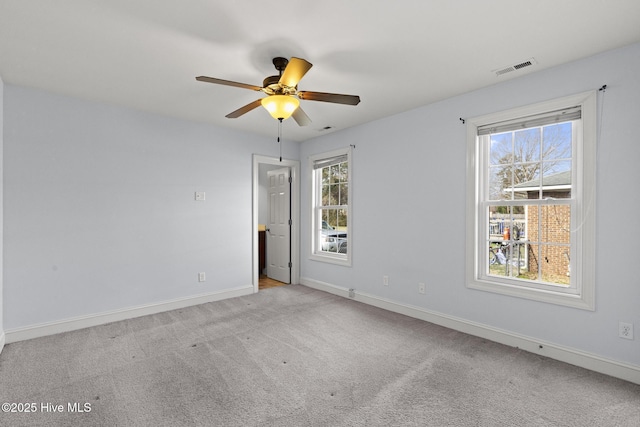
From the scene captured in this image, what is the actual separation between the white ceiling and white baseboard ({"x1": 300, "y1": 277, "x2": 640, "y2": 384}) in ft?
8.00

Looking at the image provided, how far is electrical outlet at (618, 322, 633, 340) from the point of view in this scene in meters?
2.36

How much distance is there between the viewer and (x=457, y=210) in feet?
11.1

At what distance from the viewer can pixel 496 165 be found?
3.20 m

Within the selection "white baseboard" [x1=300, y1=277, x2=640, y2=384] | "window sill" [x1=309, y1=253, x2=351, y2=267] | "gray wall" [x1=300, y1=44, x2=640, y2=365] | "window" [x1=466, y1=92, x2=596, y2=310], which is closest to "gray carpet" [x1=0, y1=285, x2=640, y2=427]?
"white baseboard" [x1=300, y1=277, x2=640, y2=384]

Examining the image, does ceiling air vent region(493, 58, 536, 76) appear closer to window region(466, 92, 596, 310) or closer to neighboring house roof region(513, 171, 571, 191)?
window region(466, 92, 596, 310)

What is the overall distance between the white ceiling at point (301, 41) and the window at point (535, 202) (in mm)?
482

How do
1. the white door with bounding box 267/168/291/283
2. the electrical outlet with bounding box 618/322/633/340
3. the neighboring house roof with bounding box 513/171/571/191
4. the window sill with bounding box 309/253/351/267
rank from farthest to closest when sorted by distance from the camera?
the white door with bounding box 267/168/291/283, the window sill with bounding box 309/253/351/267, the neighboring house roof with bounding box 513/171/571/191, the electrical outlet with bounding box 618/322/633/340

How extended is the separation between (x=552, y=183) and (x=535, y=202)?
0.70 ft

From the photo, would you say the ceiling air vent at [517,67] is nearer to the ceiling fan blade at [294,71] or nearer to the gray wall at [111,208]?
the ceiling fan blade at [294,71]

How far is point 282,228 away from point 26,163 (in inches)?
138

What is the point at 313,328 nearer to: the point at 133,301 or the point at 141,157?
the point at 133,301

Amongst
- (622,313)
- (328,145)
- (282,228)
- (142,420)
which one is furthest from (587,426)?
(282,228)

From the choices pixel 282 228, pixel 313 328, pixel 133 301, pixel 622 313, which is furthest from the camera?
pixel 282 228

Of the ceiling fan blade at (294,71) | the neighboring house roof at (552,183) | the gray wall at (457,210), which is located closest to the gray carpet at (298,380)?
the gray wall at (457,210)
